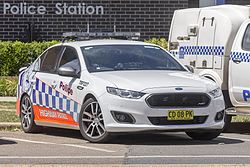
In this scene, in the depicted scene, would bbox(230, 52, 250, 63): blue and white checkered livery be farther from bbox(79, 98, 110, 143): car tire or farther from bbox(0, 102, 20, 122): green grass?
bbox(0, 102, 20, 122): green grass

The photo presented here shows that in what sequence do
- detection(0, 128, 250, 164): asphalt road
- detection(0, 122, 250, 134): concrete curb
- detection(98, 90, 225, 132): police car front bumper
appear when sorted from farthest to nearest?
detection(0, 122, 250, 134): concrete curb
detection(98, 90, 225, 132): police car front bumper
detection(0, 128, 250, 164): asphalt road

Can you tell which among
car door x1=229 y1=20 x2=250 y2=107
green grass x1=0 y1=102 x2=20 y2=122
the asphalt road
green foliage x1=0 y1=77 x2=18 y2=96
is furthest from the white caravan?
green foliage x1=0 y1=77 x2=18 y2=96

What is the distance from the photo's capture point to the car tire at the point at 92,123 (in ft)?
40.8

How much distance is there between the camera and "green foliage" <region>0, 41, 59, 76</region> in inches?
883

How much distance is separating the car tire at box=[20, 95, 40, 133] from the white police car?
0.02m

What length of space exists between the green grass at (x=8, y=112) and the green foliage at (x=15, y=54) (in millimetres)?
3482

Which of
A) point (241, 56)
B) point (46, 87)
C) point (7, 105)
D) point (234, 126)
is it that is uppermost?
point (241, 56)

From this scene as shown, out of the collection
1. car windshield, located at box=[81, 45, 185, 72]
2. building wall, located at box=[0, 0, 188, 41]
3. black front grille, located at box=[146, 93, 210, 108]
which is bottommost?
building wall, located at box=[0, 0, 188, 41]

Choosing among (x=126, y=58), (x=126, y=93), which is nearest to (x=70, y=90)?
(x=126, y=58)

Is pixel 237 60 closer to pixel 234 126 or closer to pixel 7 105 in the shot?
pixel 234 126

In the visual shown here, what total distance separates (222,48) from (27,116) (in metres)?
3.44

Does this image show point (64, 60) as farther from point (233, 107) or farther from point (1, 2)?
point (1, 2)

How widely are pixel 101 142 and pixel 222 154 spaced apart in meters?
2.01

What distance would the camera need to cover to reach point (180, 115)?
12258 mm
